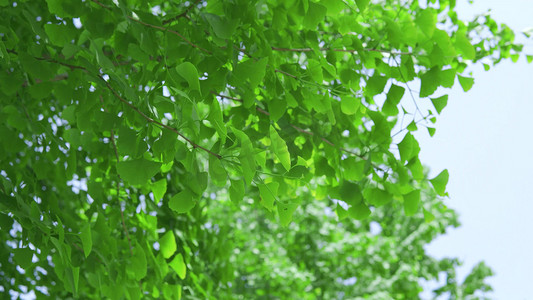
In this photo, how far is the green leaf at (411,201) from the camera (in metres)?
1.41

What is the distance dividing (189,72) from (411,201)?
0.71 meters

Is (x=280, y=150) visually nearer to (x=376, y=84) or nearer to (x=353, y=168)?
(x=376, y=84)

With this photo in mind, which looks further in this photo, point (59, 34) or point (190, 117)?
point (59, 34)

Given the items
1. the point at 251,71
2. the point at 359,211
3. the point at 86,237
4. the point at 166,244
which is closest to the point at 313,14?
the point at 251,71

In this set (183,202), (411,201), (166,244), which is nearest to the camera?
(183,202)

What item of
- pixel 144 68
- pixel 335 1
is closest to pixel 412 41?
pixel 335 1

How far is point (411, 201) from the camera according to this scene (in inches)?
55.8

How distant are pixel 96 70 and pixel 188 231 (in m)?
1.20

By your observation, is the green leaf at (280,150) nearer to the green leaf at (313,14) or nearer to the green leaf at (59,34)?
the green leaf at (313,14)

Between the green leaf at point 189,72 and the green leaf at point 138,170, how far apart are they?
0.15 metres

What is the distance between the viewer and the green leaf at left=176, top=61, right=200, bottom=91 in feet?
3.09

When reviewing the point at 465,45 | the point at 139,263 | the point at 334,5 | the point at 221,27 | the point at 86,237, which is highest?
the point at 465,45

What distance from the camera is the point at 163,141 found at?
0.97 meters

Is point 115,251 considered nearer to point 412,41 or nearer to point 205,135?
point 205,135
